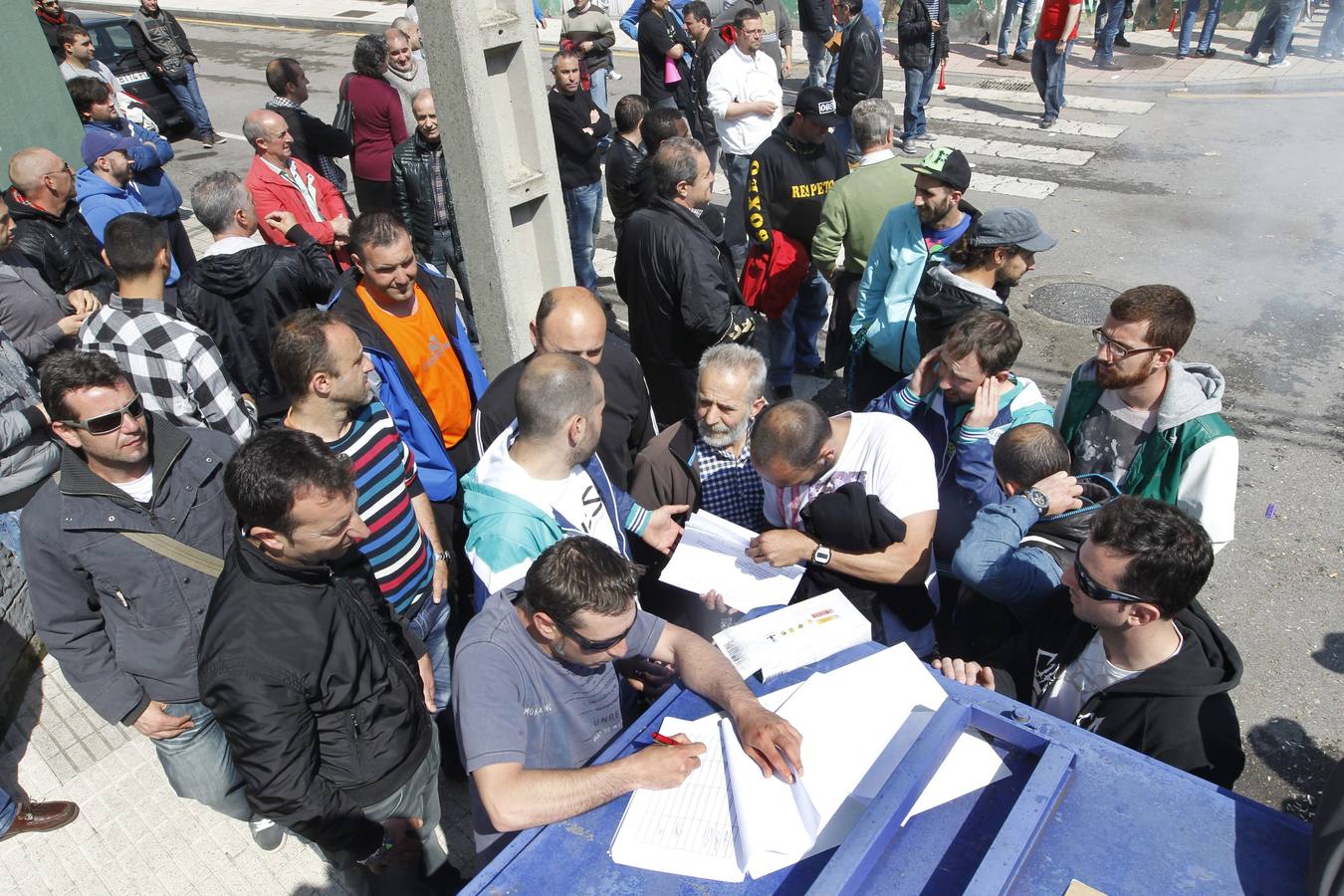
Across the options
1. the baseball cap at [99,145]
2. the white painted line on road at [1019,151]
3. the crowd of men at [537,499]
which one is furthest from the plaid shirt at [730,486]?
the white painted line on road at [1019,151]

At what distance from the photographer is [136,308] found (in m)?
4.30

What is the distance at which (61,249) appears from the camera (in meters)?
5.53

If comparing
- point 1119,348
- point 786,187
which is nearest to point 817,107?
point 786,187

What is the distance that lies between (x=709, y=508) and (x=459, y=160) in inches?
84.7

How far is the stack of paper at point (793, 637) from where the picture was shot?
2549 mm

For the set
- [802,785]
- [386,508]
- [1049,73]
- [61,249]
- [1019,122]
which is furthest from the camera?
[1019,122]

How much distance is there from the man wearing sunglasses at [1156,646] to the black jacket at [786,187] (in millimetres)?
4026

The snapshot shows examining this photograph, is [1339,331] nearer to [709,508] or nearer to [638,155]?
[638,155]

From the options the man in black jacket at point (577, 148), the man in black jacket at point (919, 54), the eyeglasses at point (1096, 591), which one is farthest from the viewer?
the man in black jacket at point (919, 54)

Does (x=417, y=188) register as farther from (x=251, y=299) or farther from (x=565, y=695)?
(x=565, y=695)

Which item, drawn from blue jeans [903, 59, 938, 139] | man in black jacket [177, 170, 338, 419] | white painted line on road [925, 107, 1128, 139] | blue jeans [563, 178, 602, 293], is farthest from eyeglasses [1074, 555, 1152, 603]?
white painted line on road [925, 107, 1128, 139]

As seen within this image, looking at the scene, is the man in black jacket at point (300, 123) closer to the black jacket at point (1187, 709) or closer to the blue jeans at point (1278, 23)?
the black jacket at point (1187, 709)

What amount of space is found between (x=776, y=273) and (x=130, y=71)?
35.4 feet

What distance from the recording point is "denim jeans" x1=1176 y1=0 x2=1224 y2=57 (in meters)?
13.6
